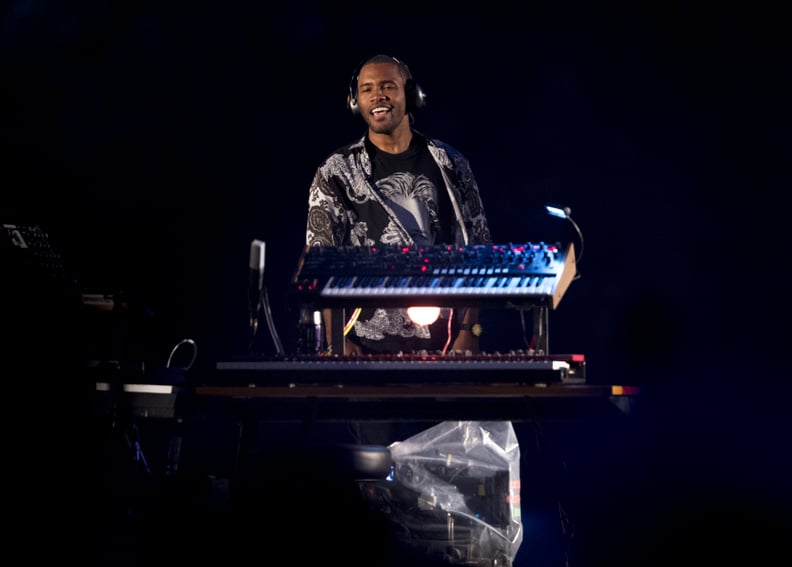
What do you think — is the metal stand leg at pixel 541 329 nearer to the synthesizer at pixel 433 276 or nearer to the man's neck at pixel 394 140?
the synthesizer at pixel 433 276

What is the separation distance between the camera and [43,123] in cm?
471

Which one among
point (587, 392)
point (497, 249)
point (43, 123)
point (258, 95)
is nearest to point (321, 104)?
point (258, 95)

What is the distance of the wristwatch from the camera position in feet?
9.09

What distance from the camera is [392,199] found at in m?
3.09

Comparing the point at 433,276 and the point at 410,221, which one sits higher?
the point at 410,221

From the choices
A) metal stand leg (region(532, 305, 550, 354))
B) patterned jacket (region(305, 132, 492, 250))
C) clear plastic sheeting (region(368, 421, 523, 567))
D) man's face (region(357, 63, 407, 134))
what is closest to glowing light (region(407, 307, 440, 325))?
patterned jacket (region(305, 132, 492, 250))

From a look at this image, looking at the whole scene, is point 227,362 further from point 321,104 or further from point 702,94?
point 702,94

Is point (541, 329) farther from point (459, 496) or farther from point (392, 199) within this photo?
point (392, 199)

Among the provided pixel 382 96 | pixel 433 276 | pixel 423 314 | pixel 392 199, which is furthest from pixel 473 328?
pixel 382 96

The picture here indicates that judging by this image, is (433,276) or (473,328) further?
(473,328)

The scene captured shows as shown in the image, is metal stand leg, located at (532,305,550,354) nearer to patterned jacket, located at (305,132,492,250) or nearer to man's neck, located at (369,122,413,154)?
patterned jacket, located at (305,132,492,250)

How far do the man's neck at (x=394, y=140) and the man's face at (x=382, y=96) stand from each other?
0.03 meters

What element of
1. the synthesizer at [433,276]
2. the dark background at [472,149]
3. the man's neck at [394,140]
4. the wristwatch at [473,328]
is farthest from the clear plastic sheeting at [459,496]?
the dark background at [472,149]

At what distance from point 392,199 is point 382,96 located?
13.3 inches
